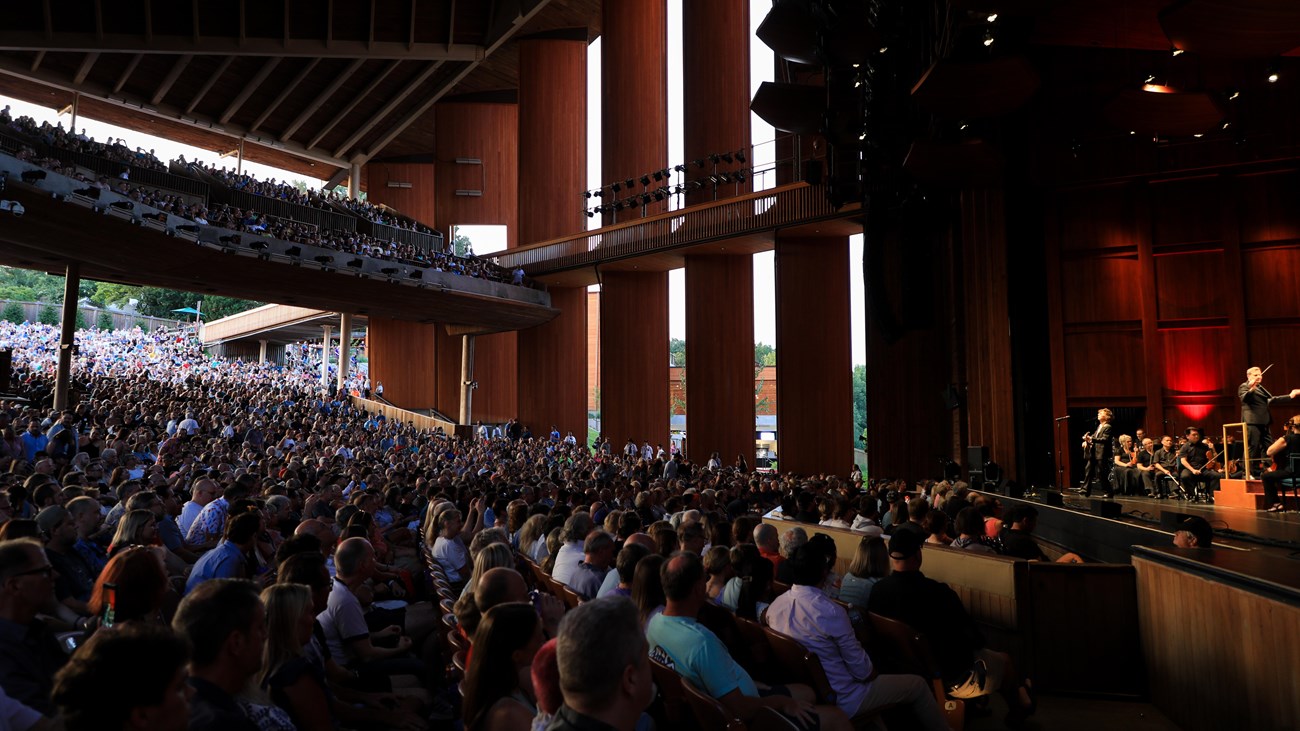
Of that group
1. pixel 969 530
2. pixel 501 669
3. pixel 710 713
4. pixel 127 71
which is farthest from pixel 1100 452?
pixel 127 71

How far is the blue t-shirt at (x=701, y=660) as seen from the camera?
8.18 ft

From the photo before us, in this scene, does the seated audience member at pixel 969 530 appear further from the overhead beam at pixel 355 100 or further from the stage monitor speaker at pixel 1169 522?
the overhead beam at pixel 355 100

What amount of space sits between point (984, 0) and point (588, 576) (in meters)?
5.76

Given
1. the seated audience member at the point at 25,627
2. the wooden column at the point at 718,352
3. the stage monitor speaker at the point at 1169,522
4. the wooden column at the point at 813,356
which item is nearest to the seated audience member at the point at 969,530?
→ the stage monitor speaker at the point at 1169,522

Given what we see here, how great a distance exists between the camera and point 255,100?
26.2 meters

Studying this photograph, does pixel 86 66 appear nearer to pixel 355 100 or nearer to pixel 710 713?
pixel 355 100

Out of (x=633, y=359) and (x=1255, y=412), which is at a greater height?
(x=633, y=359)

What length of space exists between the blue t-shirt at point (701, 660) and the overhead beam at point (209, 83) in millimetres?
Result: 25698

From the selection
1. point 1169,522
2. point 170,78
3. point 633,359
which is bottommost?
point 1169,522

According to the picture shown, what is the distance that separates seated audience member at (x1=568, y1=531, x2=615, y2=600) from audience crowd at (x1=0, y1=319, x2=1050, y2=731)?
0.04ft

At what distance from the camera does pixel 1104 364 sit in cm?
1177

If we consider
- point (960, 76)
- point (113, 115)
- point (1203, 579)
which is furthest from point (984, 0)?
point (113, 115)

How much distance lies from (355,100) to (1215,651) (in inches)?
1095

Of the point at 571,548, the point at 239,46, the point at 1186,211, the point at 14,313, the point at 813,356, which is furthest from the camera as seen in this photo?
the point at 14,313
